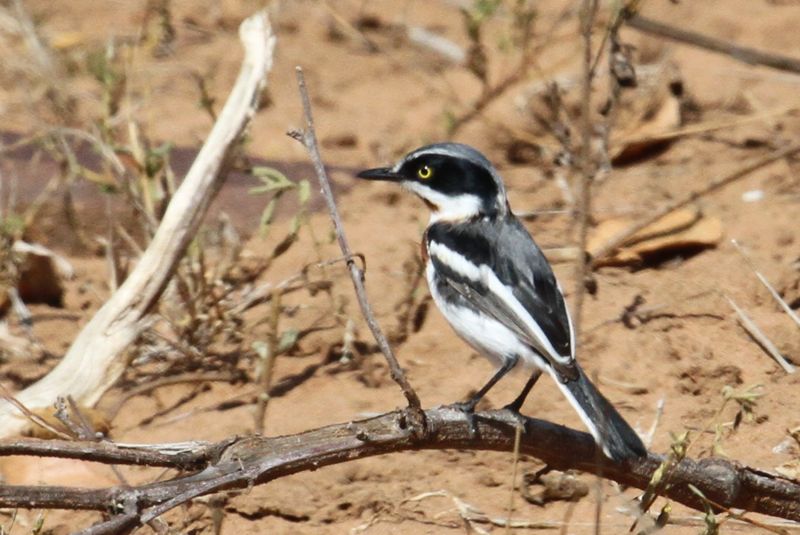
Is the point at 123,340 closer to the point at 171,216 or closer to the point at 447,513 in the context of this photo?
the point at 171,216

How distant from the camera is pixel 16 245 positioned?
6070 millimetres

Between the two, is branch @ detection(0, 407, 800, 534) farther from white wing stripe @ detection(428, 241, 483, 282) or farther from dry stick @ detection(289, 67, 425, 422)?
white wing stripe @ detection(428, 241, 483, 282)

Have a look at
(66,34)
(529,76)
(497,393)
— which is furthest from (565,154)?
(66,34)

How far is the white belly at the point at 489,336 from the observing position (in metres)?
4.40

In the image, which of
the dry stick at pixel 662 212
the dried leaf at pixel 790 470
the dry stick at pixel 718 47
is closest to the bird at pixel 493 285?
the dried leaf at pixel 790 470

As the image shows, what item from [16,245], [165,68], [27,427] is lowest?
[27,427]

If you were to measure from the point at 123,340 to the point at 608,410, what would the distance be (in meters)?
2.07

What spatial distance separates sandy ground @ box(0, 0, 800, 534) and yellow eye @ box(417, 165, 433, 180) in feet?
1.56

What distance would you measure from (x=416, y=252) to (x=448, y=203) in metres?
0.64

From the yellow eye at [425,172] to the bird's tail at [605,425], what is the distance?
1.34 m

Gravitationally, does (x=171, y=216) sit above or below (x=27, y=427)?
above

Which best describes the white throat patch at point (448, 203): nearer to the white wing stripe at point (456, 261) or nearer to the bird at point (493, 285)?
the bird at point (493, 285)

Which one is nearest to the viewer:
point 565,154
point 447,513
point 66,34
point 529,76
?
point 447,513

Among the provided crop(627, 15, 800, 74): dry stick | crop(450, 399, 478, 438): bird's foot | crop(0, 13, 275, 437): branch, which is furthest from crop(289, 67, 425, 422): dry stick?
crop(627, 15, 800, 74): dry stick
